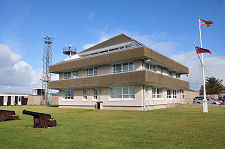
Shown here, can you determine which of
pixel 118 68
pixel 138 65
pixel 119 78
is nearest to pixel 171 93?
pixel 138 65

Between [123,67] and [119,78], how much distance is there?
7.56 feet

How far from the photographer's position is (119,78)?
25.5 meters

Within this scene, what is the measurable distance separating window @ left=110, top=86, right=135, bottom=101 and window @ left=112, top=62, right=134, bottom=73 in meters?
2.46

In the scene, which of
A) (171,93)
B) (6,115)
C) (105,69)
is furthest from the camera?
(171,93)

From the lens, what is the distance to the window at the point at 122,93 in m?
26.0

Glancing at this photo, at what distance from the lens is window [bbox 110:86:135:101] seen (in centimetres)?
2597

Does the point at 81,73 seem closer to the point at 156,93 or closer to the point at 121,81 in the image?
the point at 121,81

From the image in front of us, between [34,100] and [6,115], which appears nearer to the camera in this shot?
[6,115]

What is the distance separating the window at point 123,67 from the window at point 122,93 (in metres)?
2.46

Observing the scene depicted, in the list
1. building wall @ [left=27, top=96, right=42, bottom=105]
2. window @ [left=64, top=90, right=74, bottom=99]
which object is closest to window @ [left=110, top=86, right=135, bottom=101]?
window @ [left=64, top=90, right=74, bottom=99]

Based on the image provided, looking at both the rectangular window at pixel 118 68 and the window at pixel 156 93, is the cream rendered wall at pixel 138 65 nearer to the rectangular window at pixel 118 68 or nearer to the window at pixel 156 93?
the rectangular window at pixel 118 68

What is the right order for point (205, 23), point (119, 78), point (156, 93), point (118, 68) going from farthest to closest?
1. point (156, 93)
2. point (118, 68)
3. point (119, 78)
4. point (205, 23)

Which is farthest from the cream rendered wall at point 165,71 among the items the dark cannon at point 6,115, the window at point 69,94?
the dark cannon at point 6,115

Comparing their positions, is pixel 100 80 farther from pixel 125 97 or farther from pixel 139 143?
pixel 139 143
